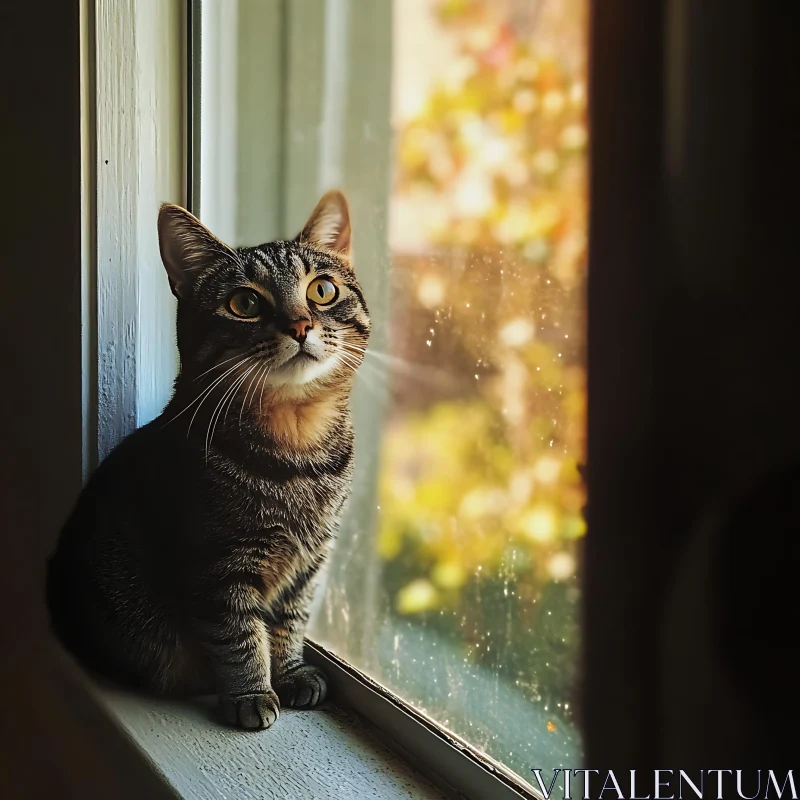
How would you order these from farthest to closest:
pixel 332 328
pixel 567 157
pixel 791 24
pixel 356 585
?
pixel 356 585, pixel 332 328, pixel 567 157, pixel 791 24

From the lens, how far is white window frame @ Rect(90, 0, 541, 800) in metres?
0.88

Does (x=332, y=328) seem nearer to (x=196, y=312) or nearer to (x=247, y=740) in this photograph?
(x=196, y=312)

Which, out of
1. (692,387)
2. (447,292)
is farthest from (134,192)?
(692,387)

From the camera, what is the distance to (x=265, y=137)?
96cm

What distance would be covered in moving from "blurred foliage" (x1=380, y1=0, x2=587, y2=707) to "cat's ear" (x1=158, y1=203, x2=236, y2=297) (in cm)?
21

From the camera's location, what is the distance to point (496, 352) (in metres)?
0.69

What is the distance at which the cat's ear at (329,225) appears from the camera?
764mm

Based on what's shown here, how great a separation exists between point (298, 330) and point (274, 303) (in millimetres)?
42

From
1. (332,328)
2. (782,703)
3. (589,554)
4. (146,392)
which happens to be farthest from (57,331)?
(782,703)

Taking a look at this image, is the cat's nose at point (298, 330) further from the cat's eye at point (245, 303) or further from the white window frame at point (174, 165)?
the white window frame at point (174, 165)

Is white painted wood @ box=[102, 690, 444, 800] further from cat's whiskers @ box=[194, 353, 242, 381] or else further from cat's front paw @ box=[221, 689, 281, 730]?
cat's whiskers @ box=[194, 353, 242, 381]

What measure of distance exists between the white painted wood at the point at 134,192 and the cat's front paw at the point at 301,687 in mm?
378

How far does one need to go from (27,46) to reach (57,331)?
40cm

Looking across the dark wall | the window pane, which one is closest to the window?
the window pane
